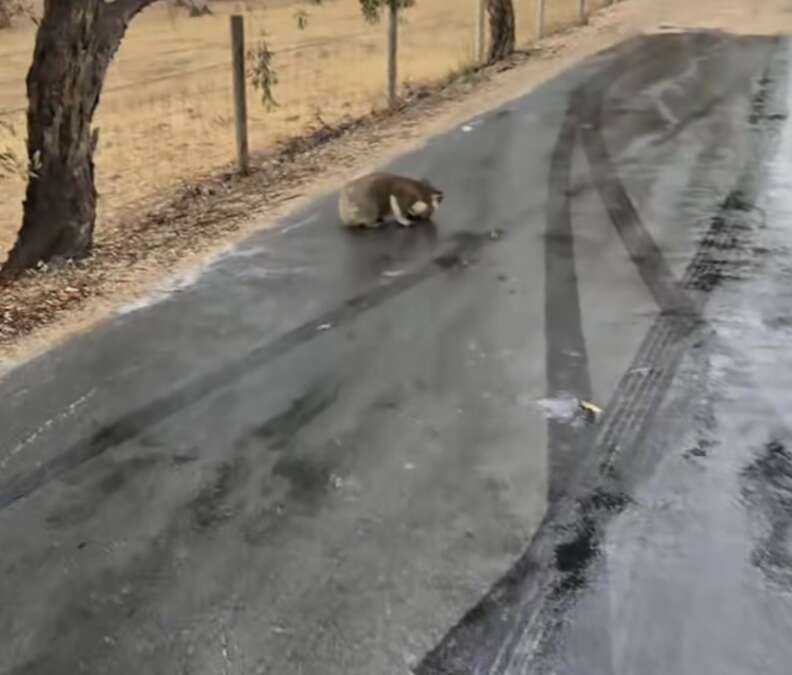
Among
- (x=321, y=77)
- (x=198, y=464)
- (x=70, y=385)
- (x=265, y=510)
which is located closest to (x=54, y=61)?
(x=70, y=385)

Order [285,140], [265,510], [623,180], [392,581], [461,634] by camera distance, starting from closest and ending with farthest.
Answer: [461,634], [392,581], [265,510], [623,180], [285,140]

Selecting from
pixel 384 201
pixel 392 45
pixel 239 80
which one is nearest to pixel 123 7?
pixel 239 80

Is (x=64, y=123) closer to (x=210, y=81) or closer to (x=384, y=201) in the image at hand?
(x=384, y=201)

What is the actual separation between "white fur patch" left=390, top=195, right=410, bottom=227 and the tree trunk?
1089 centimetres

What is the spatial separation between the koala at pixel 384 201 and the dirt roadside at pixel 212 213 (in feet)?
2.72

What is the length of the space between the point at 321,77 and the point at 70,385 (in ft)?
55.5

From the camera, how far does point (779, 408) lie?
209 inches

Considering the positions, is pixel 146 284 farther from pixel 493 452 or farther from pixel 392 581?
pixel 392 581

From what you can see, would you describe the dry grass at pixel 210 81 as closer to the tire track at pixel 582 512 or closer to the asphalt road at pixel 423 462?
the asphalt road at pixel 423 462

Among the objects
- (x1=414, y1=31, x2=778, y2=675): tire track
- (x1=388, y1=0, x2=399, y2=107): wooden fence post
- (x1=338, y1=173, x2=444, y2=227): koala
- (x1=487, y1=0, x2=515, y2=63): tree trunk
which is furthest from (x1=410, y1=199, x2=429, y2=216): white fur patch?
(x1=487, y1=0, x2=515, y2=63): tree trunk

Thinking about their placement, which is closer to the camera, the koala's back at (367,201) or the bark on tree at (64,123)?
the bark on tree at (64,123)

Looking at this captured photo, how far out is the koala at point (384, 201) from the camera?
8469 millimetres

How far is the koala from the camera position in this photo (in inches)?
333

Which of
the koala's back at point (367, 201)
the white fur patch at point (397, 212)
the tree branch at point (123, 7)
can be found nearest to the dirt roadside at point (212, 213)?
the koala's back at point (367, 201)
